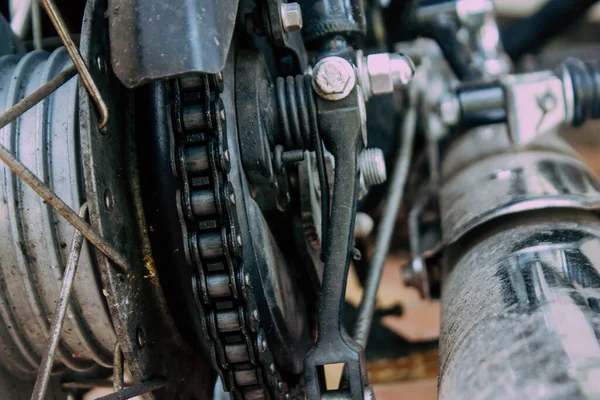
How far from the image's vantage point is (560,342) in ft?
2.15

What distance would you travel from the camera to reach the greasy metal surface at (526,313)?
0.62 metres

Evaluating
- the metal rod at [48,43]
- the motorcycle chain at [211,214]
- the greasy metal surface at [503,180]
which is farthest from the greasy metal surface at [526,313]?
the metal rod at [48,43]

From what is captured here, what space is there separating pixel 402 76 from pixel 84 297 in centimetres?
53

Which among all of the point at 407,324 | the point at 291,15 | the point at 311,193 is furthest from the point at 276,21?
the point at 407,324

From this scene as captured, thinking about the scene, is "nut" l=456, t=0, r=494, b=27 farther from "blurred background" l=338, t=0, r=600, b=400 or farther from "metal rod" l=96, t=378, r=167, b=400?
"metal rod" l=96, t=378, r=167, b=400

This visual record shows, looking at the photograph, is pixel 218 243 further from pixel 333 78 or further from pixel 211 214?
pixel 333 78

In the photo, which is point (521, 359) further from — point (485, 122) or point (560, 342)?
point (485, 122)

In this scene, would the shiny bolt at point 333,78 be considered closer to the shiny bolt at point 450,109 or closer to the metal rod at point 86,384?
the shiny bolt at point 450,109

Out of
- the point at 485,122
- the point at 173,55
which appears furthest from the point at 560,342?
the point at 485,122

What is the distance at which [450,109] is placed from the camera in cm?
133

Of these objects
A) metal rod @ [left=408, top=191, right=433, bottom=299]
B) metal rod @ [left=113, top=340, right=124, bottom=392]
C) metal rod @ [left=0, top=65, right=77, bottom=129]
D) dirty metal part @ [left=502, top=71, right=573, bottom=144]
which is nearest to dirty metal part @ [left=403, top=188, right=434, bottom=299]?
metal rod @ [left=408, top=191, right=433, bottom=299]

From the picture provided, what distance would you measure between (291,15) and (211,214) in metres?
0.28

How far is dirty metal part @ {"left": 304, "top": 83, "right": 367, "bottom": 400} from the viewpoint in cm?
87

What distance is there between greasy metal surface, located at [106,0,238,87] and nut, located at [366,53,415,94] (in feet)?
0.92
